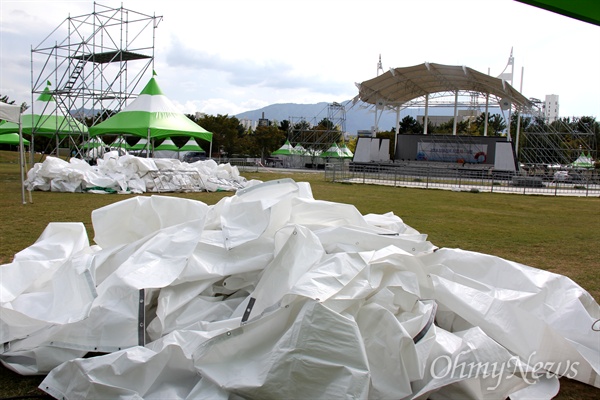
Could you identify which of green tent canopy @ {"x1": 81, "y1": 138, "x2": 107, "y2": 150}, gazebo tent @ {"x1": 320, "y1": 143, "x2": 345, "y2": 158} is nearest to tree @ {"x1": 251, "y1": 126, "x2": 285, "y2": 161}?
gazebo tent @ {"x1": 320, "y1": 143, "x2": 345, "y2": 158}

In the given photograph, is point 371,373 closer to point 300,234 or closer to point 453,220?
point 300,234

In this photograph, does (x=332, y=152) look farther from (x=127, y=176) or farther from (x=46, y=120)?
(x=127, y=176)

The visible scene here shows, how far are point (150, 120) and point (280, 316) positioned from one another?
1827cm

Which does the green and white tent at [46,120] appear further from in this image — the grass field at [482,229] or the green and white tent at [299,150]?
the green and white tent at [299,150]

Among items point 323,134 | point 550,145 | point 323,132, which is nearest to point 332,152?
point 323,134

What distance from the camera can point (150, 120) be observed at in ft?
64.1

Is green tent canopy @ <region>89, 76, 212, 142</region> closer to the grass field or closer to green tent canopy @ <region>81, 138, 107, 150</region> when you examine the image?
green tent canopy @ <region>81, 138, 107, 150</region>

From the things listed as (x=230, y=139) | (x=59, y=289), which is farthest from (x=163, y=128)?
(x=230, y=139)

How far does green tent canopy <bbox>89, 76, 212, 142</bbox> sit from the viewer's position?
19406 mm

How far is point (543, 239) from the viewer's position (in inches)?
344

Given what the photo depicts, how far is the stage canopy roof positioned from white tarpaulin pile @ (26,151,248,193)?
25.5 metres

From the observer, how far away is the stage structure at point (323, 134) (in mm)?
52062

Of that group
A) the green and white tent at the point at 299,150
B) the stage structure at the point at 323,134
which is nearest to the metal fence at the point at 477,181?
the stage structure at the point at 323,134

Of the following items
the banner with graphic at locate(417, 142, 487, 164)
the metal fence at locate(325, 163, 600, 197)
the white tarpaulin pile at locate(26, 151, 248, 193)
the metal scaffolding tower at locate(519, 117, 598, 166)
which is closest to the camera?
the white tarpaulin pile at locate(26, 151, 248, 193)
